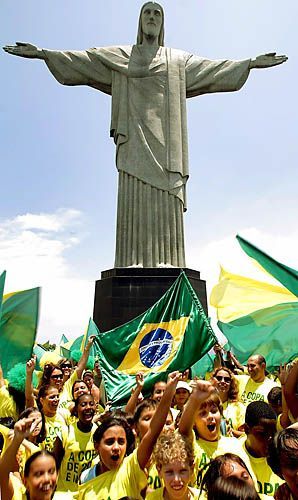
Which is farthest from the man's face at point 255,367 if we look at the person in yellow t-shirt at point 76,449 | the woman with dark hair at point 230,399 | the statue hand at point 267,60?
the statue hand at point 267,60

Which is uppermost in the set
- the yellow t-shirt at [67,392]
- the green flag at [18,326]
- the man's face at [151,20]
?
the man's face at [151,20]

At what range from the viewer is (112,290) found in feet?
36.8

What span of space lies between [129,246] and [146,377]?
5773 mm

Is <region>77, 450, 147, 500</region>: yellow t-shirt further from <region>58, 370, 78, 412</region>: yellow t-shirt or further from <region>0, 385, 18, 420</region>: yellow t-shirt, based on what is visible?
<region>58, 370, 78, 412</region>: yellow t-shirt

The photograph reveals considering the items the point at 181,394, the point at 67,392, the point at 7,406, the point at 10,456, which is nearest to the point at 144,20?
the point at 67,392

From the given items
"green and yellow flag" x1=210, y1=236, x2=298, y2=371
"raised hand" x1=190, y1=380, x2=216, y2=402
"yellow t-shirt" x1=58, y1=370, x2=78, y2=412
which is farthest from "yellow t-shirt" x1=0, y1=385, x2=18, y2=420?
"green and yellow flag" x1=210, y1=236, x2=298, y2=371

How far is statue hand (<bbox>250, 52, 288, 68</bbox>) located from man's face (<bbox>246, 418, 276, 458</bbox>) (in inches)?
459

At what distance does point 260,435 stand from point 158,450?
0.99m

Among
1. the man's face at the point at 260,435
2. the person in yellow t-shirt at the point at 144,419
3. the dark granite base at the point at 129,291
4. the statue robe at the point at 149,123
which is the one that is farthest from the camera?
the statue robe at the point at 149,123

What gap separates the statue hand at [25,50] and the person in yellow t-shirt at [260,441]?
11.7m

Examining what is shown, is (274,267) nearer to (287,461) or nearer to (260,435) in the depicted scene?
(260,435)

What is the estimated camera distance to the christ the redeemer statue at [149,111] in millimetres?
12125

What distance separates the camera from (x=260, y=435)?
3746 millimetres

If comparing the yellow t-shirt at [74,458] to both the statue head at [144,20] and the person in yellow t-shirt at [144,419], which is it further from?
the statue head at [144,20]
